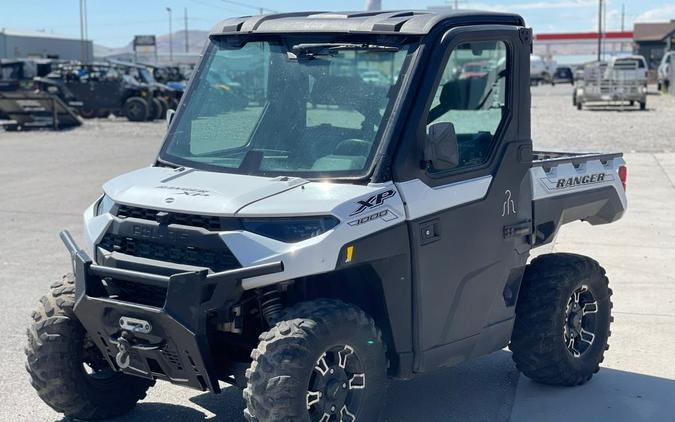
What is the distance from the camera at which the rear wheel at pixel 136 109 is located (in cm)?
3138

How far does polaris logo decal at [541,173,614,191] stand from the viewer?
5.66 meters

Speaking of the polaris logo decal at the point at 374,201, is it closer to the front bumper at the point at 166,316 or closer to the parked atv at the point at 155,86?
the front bumper at the point at 166,316

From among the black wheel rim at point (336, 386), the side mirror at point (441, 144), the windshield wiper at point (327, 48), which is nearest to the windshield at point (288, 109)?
the windshield wiper at point (327, 48)

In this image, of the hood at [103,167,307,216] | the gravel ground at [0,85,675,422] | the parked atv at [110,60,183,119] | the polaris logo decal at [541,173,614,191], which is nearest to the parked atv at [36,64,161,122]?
the parked atv at [110,60,183,119]

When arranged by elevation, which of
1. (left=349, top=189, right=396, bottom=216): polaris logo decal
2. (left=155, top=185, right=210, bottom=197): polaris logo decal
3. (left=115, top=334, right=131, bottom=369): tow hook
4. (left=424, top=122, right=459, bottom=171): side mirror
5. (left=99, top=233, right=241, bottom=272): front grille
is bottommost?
A: (left=115, top=334, right=131, bottom=369): tow hook

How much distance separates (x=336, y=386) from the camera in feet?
14.5

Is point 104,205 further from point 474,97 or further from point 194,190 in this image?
point 474,97

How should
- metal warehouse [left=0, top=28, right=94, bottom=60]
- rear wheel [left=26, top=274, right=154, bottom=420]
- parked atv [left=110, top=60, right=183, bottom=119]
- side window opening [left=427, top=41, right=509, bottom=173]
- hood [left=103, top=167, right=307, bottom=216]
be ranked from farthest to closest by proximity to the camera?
metal warehouse [left=0, top=28, right=94, bottom=60]
parked atv [left=110, top=60, right=183, bottom=119]
side window opening [left=427, top=41, right=509, bottom=173]
rear wheel [left=26, top=274, right=154, bottom=420]
hood [left=103, top=167, right=307, bottom=216]

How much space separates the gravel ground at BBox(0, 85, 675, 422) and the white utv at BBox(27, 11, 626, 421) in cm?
43

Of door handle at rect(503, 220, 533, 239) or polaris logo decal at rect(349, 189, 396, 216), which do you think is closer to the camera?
polaris logo decal at rect(349, 189, 396, 216)

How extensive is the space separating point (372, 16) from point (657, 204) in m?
9.50

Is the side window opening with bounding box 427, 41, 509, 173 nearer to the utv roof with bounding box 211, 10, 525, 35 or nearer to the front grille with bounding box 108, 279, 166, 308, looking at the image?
the utv roof with bounding box 211, 10, 525, 35

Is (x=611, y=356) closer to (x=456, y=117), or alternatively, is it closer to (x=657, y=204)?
(x=456, y=117)

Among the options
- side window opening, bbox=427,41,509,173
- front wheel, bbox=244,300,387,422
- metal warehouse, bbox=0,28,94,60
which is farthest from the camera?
metal warehouse, bbox=0,28,94,60
